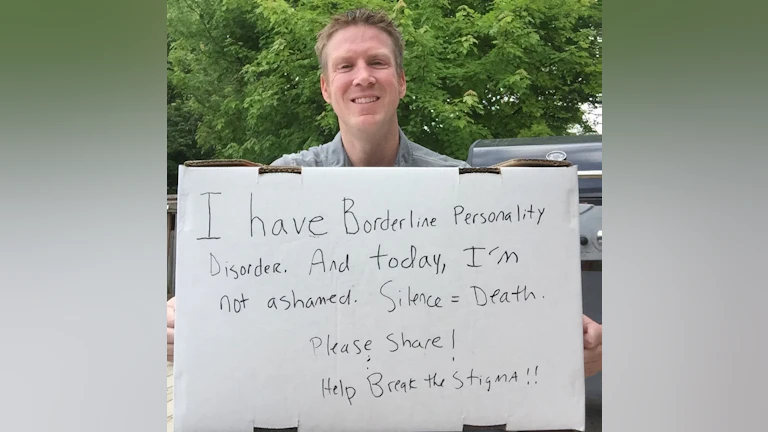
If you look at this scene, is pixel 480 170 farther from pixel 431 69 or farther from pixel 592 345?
pixel 431 69

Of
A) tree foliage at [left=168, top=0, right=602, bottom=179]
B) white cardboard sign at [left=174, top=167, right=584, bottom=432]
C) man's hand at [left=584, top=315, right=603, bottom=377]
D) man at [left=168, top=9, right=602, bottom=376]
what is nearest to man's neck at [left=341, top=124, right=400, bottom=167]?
man at [left=168, top=9, right=602, bottom=376]

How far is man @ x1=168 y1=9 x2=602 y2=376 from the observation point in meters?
1.17

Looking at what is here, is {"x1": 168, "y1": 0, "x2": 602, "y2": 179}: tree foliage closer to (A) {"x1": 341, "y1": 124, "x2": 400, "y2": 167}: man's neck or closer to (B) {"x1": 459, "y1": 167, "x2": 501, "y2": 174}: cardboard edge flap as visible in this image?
(A) {"x1": 341, "y1": 124, "x2": 400, "y2": 167}: man's neck

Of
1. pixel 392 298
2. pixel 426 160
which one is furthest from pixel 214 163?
pixel 426 160

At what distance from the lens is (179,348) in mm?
821

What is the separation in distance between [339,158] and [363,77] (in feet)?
0.58

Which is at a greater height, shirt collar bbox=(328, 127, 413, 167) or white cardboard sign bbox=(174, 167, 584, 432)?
shirt collar bbox=(328, 127, 413, 167)

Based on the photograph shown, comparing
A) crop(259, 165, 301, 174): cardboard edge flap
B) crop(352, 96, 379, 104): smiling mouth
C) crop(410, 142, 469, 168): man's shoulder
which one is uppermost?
crop(352, 96, 379, 104): smiling mouth

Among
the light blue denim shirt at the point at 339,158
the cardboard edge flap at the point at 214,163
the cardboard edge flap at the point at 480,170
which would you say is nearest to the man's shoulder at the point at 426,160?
the light blue denim shirt at the point at 339,158

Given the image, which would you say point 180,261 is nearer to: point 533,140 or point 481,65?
point 533,140

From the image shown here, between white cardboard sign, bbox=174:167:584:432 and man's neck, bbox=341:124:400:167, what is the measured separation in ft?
1.21
